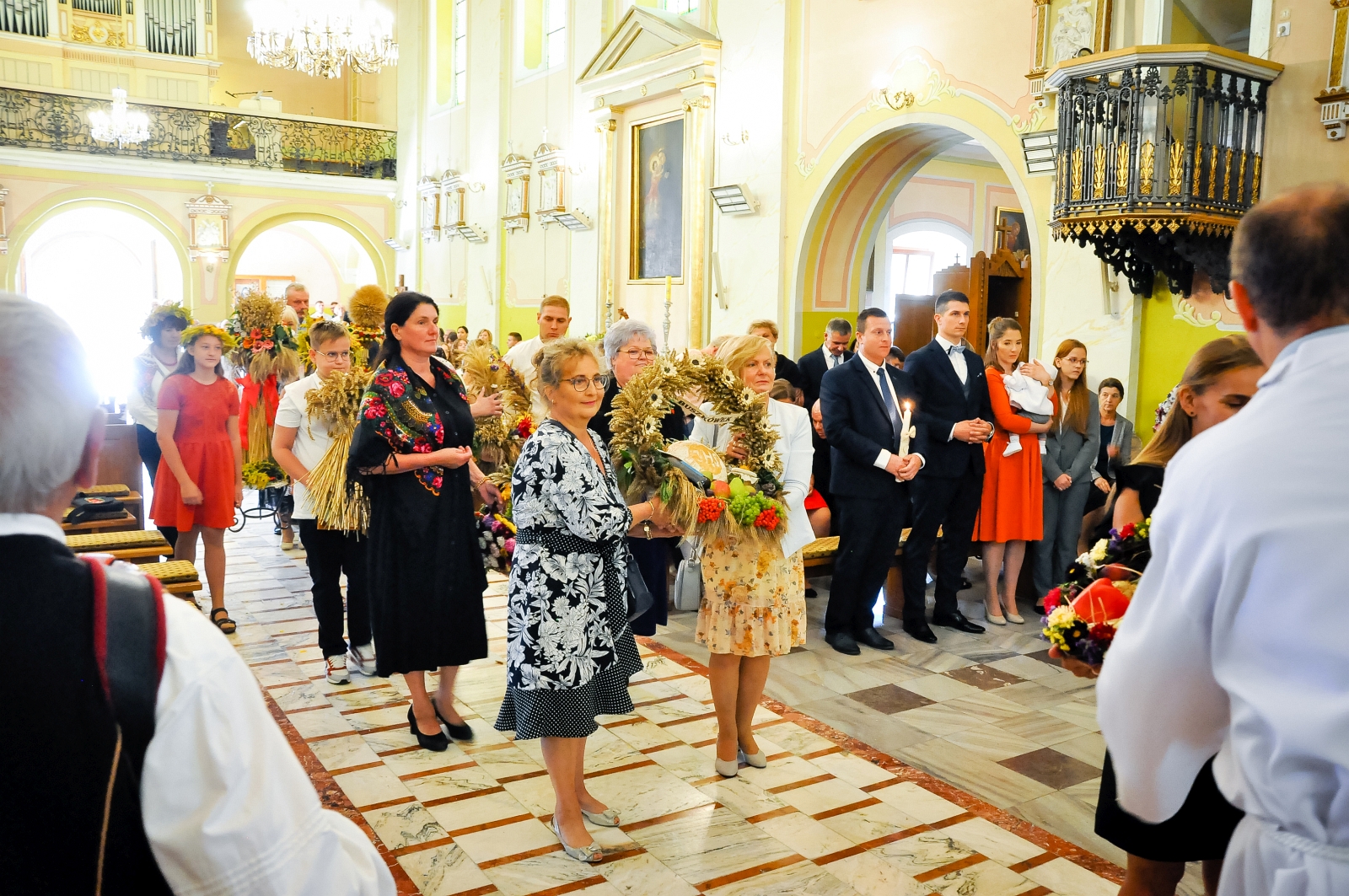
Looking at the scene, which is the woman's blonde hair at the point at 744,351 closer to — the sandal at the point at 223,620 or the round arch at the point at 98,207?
the sandal at the point at 223,620

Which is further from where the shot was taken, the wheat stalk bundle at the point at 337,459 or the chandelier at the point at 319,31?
the chandelier at the point at 319,31

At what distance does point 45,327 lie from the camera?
110 centimetres

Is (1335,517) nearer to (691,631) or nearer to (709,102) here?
(691,631)

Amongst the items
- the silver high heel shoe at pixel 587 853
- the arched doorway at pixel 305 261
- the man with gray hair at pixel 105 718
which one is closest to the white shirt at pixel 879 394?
the silver high heel shoe at pixel 587 853

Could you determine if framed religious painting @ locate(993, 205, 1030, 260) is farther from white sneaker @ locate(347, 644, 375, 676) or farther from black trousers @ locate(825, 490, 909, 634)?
white sneaker @ locate(347, 644, 375, 676)

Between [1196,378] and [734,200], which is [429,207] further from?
[1196,378]

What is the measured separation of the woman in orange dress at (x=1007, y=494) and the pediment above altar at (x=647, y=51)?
18.6ft

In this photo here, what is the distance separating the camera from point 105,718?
1021mm

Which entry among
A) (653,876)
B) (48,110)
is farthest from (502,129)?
(653,876)

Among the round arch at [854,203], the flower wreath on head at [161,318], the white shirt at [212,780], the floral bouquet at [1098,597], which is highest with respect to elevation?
the round arch at [854,203]

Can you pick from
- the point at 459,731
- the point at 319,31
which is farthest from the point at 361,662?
the point at 319,31

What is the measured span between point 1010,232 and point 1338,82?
8171 millimetres

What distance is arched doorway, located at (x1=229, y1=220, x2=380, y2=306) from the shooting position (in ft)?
74.6

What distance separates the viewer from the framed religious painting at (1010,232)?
12398 mm
